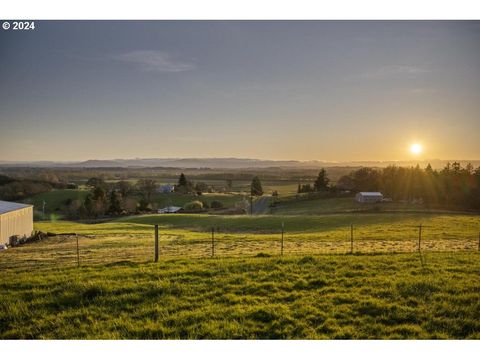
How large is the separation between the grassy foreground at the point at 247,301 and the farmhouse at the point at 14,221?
17.6m

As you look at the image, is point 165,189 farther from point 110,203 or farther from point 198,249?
point 198,249

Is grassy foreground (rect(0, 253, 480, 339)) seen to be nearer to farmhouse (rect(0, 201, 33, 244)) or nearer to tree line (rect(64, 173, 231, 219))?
farmhouse (rect(0, 201, 33, 244))

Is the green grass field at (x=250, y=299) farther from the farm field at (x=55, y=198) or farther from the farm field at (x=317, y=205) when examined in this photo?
the farm field at (x=55, y=198)

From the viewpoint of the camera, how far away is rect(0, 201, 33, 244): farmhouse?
83.3ft

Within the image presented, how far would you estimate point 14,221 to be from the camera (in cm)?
2681

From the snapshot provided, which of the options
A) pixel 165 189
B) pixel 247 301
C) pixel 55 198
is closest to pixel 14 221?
pixel 247 301

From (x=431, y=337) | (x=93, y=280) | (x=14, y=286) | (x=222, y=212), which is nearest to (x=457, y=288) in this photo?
(x=431, y=337)

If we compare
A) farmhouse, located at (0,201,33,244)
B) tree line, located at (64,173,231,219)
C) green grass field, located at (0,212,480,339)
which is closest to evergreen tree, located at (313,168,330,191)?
tree line, located at (64,173,231,219)

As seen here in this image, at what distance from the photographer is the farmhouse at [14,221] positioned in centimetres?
2539

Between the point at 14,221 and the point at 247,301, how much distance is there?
2502cm

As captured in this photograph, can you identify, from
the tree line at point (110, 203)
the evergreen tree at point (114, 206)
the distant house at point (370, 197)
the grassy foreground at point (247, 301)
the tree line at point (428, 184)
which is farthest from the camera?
the evergreen tree at point (114, 206)

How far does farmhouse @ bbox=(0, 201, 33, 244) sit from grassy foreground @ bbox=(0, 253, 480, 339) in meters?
17.6

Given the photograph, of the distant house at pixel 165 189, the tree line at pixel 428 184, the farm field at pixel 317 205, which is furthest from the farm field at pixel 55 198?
the tree line at pixel 428 184

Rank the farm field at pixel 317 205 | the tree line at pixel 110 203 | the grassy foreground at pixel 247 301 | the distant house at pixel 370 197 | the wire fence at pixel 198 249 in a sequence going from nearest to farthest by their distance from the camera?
the grassy foreground at pixel 247 301, the wire fence at pixel 198 249, the farm field at pixel 317 205, the distant house at pixel 370 197, the tree line at pixel 110 203
